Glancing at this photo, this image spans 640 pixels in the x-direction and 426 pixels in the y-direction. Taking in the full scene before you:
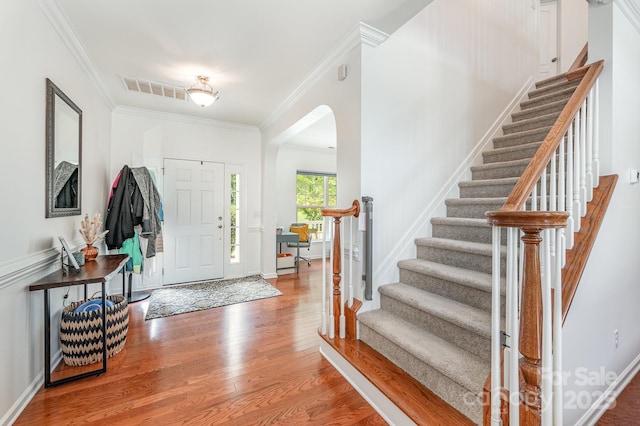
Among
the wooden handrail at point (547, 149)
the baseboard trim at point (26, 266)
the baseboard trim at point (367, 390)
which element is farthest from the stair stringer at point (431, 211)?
the baseboard trim at point (26, 266)

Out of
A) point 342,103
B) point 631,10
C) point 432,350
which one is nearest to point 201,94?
point 342,103

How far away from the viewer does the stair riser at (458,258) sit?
1.97 meters

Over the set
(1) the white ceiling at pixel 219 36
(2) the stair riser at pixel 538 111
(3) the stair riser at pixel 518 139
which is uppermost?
(1) the white ceiling at pixel 219 36

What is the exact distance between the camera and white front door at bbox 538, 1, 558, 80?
4.21m

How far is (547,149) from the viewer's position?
1.35 m

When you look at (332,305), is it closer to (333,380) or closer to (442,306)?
(333,380)

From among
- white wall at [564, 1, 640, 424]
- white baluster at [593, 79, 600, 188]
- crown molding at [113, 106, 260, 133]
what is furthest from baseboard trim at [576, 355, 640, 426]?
crown molding at [113, 106, 260, 133]

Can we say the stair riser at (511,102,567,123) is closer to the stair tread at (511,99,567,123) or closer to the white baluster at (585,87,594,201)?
the stair tread at (511,99,567,123)

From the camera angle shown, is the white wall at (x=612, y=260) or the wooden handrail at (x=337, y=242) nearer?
the white wall at (x=612, y=260)

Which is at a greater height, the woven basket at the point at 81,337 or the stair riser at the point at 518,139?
the stair riser at the point at 518,139

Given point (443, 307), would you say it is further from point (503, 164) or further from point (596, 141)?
point (503, 164)

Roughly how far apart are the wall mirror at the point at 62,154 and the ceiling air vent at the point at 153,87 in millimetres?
714

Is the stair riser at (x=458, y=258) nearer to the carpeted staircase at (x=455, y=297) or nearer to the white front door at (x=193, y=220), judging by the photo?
the carpeted staircase at (x=455, y=297)

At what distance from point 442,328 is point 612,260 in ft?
3.65
